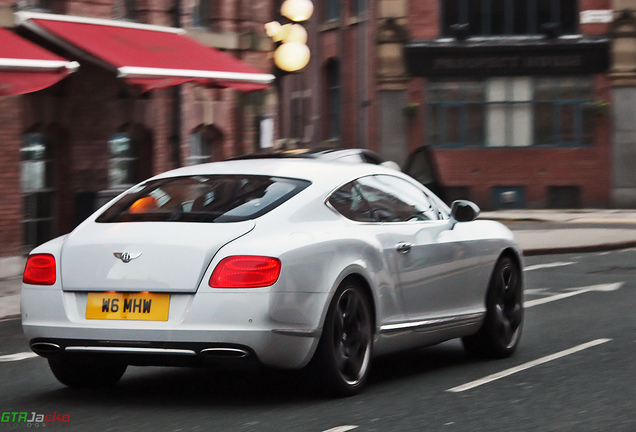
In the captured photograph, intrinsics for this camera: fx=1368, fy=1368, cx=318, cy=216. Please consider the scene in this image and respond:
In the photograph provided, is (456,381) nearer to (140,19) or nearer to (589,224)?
(140,19)

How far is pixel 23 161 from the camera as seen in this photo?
19500mm

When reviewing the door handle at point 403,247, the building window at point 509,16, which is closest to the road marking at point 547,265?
the door handle at point 403,247

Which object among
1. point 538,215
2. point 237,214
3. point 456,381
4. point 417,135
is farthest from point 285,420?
point 417,135

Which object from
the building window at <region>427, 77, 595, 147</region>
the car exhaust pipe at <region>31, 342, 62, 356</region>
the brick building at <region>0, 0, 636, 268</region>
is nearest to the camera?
the car exhaust pipe at <region>31, 342, 62, 356</region>

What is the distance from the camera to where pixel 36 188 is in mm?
19734

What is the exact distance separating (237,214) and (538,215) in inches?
1080

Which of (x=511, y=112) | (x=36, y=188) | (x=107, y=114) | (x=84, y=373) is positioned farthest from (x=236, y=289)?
(x=511, y=112)

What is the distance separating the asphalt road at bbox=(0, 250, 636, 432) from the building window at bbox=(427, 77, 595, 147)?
28.2 meters

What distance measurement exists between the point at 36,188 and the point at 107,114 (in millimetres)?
1678

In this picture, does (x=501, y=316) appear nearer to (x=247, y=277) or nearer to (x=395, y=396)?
(x=395, y=396)

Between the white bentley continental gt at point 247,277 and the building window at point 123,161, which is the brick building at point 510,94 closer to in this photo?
the building window at point 123,161

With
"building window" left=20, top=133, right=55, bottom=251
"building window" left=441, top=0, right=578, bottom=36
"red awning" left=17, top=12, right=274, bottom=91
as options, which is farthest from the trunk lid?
"building window" left=441, top=0, right=578, bottom=36

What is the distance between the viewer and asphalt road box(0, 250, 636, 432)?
6984 millimetres

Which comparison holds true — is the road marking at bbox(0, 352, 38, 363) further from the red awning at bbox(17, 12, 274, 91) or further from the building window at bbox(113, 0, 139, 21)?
the building window at bbox(113, 0, 139, 21)
